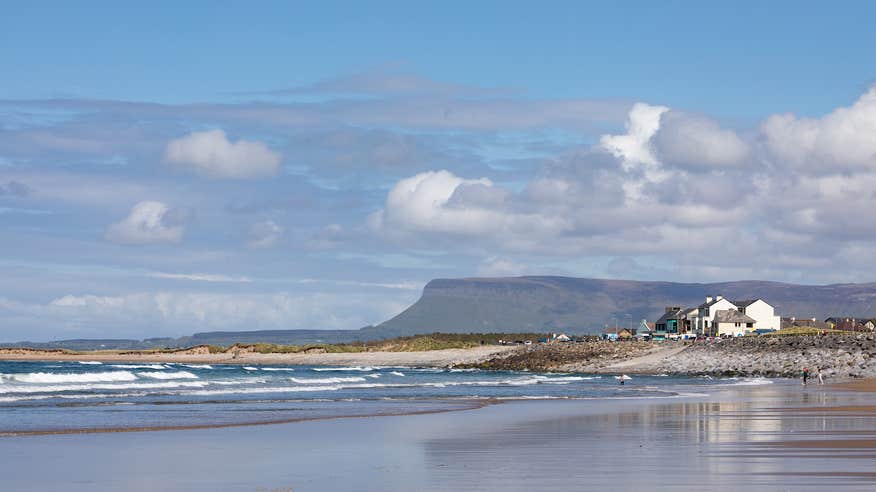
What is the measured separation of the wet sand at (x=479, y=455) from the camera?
17547 millimetres

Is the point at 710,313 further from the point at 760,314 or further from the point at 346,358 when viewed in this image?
the point at 346,358

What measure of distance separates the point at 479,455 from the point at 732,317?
121m

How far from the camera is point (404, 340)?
154125 millimetres

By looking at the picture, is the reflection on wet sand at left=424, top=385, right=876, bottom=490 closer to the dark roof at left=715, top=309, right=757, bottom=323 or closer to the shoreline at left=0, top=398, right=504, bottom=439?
the shoreline at left=0, top=398, right=504, bottom=439

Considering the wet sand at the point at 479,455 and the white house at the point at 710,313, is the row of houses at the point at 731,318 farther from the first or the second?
the wet sand at the point at 479,455

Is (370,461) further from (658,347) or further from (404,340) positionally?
(404,340)

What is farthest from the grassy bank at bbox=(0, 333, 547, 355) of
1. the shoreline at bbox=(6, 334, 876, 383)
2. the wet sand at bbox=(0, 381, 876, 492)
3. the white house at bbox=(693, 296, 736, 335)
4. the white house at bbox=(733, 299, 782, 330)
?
the wet sand at bbox=(0, 381, 876, 492)

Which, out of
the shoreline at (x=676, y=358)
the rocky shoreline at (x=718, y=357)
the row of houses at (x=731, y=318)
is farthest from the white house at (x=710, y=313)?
Result: the rocky shoreline at (x=718, y=357)

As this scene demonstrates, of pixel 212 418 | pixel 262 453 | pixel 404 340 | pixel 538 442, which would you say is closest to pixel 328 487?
pixel 262 453

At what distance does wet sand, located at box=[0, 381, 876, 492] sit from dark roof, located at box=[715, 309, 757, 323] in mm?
105529

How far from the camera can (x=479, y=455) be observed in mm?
21797

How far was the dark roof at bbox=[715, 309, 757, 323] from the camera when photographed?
136 metres

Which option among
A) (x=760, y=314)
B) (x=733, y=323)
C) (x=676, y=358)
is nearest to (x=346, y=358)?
(x=733, y=323)

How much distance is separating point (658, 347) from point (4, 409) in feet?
232
